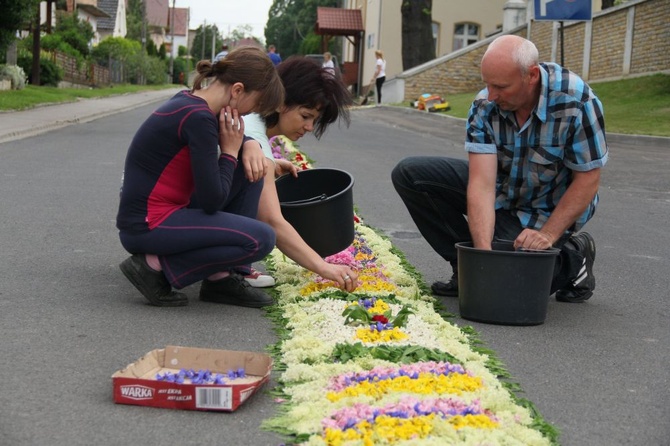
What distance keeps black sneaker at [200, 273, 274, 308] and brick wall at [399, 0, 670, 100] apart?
22368mm

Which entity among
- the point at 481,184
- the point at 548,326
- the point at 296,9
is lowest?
the point at 548,326

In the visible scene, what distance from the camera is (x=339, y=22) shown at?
54.1m

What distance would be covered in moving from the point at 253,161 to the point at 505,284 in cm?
138

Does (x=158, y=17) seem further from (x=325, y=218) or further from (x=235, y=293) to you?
(x=235, y=293)

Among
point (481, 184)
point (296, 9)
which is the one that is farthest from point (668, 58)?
point (296, 9)

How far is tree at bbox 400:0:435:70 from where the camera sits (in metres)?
37.9

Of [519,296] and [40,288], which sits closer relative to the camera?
[519,296]

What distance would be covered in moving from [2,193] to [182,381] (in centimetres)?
612

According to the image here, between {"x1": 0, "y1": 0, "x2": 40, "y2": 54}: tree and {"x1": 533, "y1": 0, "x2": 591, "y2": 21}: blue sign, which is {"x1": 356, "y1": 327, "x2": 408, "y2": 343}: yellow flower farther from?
{"x1": 0, "y1": 0, "x2": 40, "y2": 54}: tree

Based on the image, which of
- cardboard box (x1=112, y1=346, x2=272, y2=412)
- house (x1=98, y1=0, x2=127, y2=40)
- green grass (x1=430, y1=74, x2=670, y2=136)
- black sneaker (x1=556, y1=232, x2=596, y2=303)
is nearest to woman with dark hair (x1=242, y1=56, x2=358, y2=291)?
black sneaker (x1=556, y1=232, x2=596, y2=303)

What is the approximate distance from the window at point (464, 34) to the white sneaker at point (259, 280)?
148 ft

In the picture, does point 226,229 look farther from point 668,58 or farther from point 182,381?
point 668,58

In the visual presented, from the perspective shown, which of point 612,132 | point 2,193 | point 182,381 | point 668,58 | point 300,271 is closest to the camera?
point 182,381

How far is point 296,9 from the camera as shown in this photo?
387 ft
